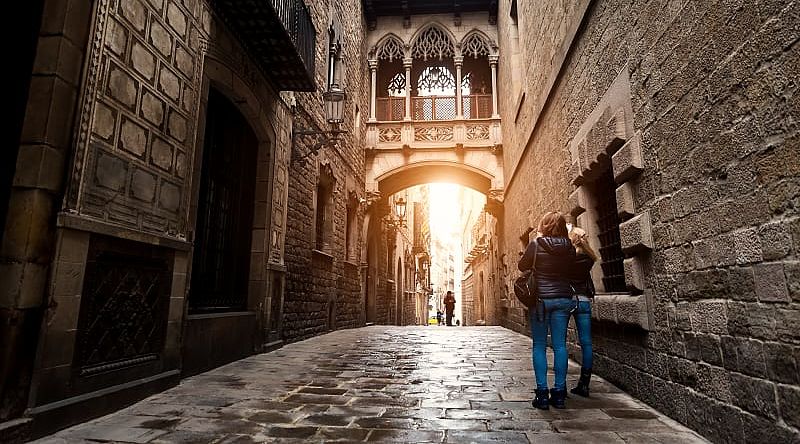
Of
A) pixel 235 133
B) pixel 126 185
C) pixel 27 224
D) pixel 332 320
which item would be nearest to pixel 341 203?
pixel 332 320

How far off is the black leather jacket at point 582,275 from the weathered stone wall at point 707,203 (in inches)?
11.1

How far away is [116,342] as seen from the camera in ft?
11.0

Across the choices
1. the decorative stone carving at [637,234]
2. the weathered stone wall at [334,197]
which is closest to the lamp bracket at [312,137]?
the weathered stone wall at [334,197]

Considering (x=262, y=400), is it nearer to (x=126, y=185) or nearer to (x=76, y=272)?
(x=76, y=272)

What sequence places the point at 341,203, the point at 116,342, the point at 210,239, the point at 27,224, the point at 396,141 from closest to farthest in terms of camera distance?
the point at 27,224 < the point at 116,342 < the point at 210,239 < the point at 341,203 < the point at 396,141

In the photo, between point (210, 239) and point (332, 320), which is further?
point (332, 320)

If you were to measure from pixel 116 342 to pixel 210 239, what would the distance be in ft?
8.56

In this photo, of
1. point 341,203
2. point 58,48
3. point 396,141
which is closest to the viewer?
point 58,48

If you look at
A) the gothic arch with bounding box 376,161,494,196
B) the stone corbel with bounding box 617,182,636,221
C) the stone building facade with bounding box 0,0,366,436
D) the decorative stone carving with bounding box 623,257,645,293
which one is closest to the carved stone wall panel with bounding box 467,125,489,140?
the gothic arch with bounding box 376,161,494,196

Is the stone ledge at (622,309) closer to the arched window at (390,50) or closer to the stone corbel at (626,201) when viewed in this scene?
the stone corbel at (626,201)

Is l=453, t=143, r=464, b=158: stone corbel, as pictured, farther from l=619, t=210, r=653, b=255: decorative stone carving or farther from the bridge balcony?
l=619, t=210, r=653, b=255: decorative stone carving

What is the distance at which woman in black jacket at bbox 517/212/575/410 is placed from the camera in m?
3.17

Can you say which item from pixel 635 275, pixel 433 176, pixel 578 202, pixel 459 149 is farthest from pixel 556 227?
pixel 433 176

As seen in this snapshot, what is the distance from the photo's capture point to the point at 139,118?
3645mm
